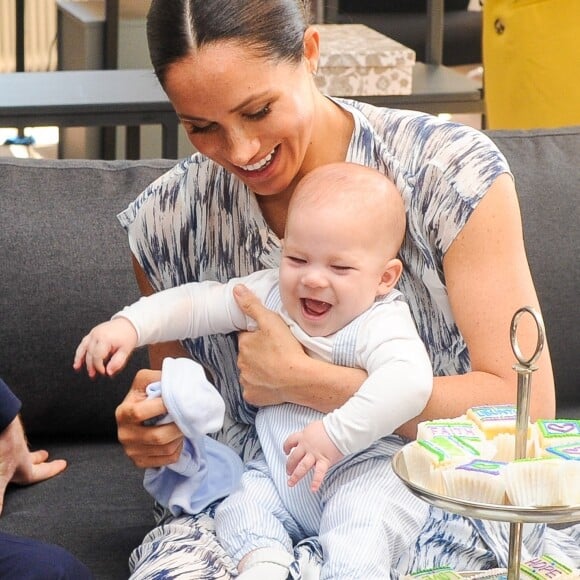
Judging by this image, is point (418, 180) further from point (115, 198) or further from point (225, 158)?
point (115, 198)

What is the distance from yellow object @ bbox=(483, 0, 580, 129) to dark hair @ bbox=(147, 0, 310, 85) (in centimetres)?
177

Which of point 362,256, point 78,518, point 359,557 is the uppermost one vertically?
point 362,256

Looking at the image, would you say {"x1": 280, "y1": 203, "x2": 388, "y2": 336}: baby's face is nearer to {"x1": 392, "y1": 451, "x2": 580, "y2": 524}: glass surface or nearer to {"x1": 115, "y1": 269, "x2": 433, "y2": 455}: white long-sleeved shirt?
{"x1": 115, "y1": 269, "x2": 433, "y2": 455}: white long-sleeved shirt

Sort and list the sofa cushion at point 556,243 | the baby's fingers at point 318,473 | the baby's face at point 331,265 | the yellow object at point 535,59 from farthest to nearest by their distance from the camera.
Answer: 1. the yellow object at point 535,59
2. the sofa cushion at point 556,243
3. the baby's face at point 331,265
4. the baby's fingers at point 318,473

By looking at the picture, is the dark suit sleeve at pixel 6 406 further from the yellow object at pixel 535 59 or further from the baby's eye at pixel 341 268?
the yellow object at pixel 535 59

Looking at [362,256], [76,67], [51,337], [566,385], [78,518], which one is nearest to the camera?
[362,256]

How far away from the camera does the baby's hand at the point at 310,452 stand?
1.34m

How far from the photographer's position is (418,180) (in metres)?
1.62

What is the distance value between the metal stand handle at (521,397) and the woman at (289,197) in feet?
1.22

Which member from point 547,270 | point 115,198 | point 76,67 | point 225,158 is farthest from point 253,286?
point 76,67

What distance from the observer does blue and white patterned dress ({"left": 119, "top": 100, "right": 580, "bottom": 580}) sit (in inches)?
59.3

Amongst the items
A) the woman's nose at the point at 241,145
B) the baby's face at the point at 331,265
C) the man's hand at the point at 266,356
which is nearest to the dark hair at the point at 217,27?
the woman's nose at the point at 241,145

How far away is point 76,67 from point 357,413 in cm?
395

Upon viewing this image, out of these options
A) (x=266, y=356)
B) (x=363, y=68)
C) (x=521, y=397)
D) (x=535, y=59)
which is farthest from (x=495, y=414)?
(x=363, y=68)
